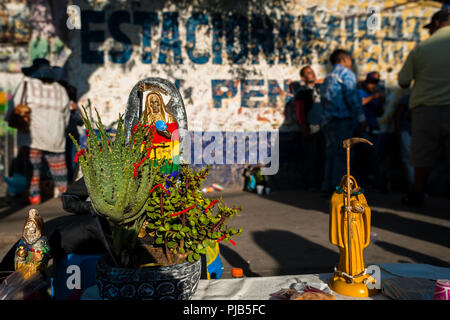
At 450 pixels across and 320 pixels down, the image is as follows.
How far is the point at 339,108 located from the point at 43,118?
451 cm

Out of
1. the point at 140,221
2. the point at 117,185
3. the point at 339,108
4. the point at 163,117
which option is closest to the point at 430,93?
the point at 339,108

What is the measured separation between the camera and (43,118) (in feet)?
19.6

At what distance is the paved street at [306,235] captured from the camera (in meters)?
3.32

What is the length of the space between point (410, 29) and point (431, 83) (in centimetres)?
391

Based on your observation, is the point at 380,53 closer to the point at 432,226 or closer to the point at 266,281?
the point at 432,226

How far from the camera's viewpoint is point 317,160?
25.1 ft

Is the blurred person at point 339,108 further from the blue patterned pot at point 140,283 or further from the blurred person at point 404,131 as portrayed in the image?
the blue patterned pot at point 140,283

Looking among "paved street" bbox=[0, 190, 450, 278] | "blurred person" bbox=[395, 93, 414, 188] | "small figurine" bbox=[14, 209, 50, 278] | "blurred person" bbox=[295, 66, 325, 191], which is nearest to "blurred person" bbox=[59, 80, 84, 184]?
"paved street" bbox=[0, 190, 450, 278]

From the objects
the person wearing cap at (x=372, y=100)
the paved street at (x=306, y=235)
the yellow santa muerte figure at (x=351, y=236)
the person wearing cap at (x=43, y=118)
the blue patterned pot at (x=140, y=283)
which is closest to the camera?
the blue patterned pot at (x=140, y=283)

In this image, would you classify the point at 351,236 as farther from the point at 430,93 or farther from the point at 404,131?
the point at 404,131

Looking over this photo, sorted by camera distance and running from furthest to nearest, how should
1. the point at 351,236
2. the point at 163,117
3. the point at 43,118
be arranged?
the point at 43,118 → the point at 163,117 → the point at 351,236

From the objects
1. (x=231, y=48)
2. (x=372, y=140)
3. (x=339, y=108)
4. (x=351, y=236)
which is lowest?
(x=351, y=236)

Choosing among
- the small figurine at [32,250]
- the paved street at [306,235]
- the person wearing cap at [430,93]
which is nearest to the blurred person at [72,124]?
the paved street at [306,235]

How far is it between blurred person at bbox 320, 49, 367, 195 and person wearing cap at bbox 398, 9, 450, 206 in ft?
2.63
